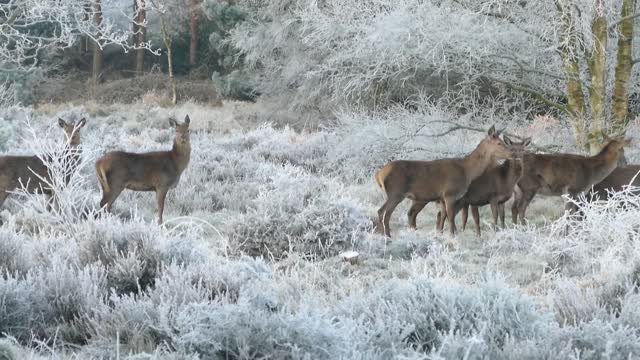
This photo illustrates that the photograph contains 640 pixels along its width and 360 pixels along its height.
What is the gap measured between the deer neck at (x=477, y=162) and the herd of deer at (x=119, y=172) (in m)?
3.61

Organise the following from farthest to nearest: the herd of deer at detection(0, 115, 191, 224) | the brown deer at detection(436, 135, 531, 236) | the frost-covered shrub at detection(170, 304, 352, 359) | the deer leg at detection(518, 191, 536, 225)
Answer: the deer leg at detection(518, 191, 536, 225) < the brown deer at detection(436, 135, 531, 236) < the herd of deer at detection(0, 115, 191, 224) < the frost-covered shrub at detection(170, 304, 352, 359)

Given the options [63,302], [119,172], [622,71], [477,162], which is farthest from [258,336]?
[622,71]

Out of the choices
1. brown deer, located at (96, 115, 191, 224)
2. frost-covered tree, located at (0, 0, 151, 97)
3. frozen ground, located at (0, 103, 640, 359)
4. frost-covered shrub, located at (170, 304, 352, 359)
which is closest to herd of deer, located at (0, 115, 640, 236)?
brown deer, located at (96, 115, 191, 224)

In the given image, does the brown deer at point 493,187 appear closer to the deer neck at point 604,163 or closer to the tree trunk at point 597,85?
the deer neck at point 604,163

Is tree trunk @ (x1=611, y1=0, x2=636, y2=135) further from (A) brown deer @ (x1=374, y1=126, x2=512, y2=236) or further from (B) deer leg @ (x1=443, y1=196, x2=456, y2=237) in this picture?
(B) deer leg @ (x1=443, y1=196, x2=456, y2=237)

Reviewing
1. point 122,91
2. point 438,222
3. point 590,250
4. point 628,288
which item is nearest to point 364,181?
point 438,222

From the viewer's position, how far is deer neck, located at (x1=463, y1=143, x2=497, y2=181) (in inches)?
410

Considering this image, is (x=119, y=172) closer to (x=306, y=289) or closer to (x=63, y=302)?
(x=306, y=289)

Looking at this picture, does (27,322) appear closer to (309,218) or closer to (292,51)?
(309,218)

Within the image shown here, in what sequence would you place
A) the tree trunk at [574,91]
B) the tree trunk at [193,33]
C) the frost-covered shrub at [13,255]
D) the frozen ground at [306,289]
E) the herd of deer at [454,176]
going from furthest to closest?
the tree trunk at [193,33]
the tree trunk at [574,91]
the herd of deer at [454,176]
the frost-covered shrub at [13,255]
the frozen ground at [306,289]

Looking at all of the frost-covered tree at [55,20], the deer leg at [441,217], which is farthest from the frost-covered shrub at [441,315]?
the frost-covered tree at [55,20]

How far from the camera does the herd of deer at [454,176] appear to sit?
1018cm

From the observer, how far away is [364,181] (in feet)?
46.1

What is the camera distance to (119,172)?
10328mm
